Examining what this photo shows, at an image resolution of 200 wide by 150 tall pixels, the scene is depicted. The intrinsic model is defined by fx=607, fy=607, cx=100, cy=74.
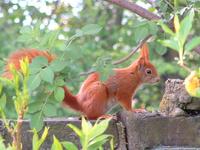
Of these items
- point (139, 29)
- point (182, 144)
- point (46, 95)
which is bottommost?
point (182, 144)

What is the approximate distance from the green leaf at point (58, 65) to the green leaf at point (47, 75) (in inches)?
0.8

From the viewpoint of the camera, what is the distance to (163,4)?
2010 mm

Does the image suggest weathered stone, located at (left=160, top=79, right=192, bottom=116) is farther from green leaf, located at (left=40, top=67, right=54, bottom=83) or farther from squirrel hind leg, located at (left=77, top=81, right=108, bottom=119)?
squirrel hind leg, located at (left=77, top=81, right=108, bottom=119)

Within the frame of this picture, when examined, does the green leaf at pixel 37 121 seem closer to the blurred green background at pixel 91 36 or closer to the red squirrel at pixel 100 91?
the red squirrel at pixel 100 91

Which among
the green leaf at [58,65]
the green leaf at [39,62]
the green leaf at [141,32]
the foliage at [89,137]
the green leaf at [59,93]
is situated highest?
the green leaf at [141,32]

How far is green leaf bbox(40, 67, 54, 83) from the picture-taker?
165 centimetres

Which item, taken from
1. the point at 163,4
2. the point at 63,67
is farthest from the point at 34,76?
the point at 163,4

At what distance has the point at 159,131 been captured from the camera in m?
1.80

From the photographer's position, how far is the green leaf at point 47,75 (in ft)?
5.40

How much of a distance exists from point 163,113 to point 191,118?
0.36 ft

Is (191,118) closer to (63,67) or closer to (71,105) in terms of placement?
(63,67)

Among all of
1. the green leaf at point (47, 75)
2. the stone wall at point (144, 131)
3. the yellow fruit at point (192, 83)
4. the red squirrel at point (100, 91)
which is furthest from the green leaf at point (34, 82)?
the yellow fruit at point (192, 83)

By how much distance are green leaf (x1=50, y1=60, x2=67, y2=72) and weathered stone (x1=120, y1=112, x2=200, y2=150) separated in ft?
0.97

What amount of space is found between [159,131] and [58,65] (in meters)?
0.37
